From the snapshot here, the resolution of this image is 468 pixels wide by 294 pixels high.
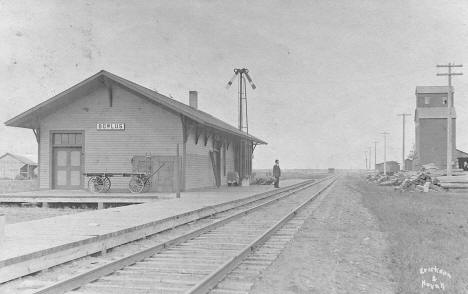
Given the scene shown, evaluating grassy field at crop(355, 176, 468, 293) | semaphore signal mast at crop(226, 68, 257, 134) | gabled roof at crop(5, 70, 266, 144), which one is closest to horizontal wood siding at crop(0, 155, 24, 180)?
semaphore signal mast at crop(226, 68, 257, 134)

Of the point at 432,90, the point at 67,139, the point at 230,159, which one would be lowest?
the point at 230,159

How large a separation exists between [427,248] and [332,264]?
2159 mm

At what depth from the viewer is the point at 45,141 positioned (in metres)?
23.7

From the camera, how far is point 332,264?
729 cm

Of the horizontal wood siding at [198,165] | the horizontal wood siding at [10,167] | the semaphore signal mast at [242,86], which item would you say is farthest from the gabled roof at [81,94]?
the horizontal wood siding at [10,167]

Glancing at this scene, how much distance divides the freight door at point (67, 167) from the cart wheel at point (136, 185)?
3.27 metres

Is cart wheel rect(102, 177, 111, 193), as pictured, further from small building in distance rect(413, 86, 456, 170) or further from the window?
small building in distance rect(413, 86, 456, 170)

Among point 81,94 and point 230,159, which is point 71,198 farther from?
point 230,159

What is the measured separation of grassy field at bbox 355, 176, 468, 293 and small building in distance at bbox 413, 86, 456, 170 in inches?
1896

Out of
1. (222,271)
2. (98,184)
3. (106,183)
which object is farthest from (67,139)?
(222,271)

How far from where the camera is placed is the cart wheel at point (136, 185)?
71.5 feet

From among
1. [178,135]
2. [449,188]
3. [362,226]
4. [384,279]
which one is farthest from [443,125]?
[384,279]

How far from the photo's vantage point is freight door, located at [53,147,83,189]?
23781mm

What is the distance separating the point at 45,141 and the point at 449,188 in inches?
864
